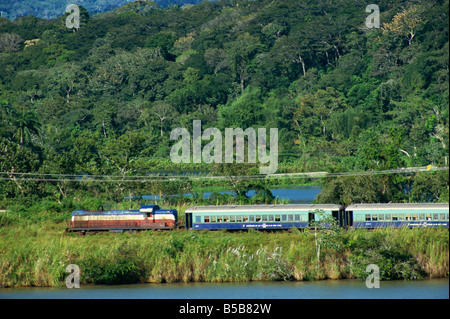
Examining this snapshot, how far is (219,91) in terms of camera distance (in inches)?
4099

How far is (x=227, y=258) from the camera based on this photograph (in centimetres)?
3556

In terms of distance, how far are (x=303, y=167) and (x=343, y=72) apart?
2806cm

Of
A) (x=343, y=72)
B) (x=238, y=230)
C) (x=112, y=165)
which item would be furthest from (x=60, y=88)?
(x=238, y=230)

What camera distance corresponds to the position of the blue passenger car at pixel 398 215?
124 ft

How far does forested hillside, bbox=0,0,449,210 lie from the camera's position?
61562 millimetres

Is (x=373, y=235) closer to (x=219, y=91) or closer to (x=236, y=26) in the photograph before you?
(x=219, y=91)
